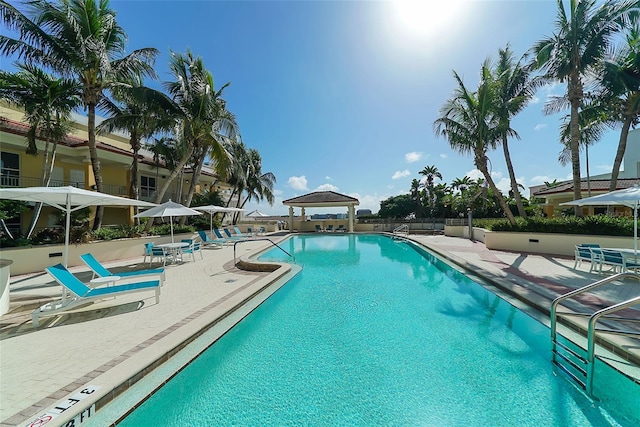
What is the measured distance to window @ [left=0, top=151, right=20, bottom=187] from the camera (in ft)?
47.8

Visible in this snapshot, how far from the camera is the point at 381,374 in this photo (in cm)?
381

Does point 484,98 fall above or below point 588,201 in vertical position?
above

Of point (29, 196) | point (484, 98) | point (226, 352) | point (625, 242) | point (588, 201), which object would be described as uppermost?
point (484, 98)

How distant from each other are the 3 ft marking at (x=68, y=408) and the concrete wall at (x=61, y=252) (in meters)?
9.71

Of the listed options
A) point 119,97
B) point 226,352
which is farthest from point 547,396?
point 119,97

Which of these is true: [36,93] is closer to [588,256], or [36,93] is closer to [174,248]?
[174,248]

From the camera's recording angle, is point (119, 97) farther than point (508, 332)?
Yes

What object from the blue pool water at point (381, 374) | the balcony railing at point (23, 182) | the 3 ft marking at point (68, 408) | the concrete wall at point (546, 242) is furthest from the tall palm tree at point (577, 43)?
the balcony railing at point (23, 182)

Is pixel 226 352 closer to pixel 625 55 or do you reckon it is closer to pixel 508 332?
pixel 508 332

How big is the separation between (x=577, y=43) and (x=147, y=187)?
30098 mm

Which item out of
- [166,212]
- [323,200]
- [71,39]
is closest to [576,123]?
[323,200]

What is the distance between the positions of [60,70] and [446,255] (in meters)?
19.2

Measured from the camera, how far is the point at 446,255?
1243 cm

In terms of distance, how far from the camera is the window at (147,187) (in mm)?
22625
